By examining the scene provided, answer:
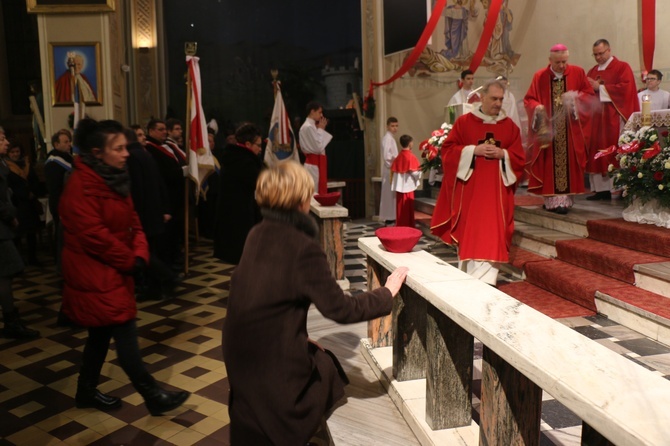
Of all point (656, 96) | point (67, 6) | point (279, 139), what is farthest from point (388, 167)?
point (67, 6)

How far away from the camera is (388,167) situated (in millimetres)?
9750

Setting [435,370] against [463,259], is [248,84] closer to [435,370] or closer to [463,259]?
[463,259]

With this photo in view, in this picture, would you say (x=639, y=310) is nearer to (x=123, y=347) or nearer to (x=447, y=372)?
(x=447, y=372)

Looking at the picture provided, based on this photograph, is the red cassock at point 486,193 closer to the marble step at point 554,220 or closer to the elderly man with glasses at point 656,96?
the marble step at point 554,220

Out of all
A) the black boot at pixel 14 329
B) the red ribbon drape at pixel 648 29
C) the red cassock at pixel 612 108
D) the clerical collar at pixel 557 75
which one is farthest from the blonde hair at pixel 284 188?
the red ribbon drape at pixel 648 29

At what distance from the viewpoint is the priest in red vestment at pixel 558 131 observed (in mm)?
6207

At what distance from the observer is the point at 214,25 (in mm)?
16844

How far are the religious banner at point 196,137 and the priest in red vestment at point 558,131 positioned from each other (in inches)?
136

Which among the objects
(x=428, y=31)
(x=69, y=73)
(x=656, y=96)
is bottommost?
(x=656, y=96)

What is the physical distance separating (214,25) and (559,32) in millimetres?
9864

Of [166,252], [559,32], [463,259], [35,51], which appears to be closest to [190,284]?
[166,252]

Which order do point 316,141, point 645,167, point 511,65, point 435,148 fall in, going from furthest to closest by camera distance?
point 511,65 < point 316,141 < point 435,148 < point 645,167

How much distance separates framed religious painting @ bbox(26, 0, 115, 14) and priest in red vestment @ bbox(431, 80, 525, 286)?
5831 millimetres

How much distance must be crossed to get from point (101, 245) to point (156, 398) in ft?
2.95
